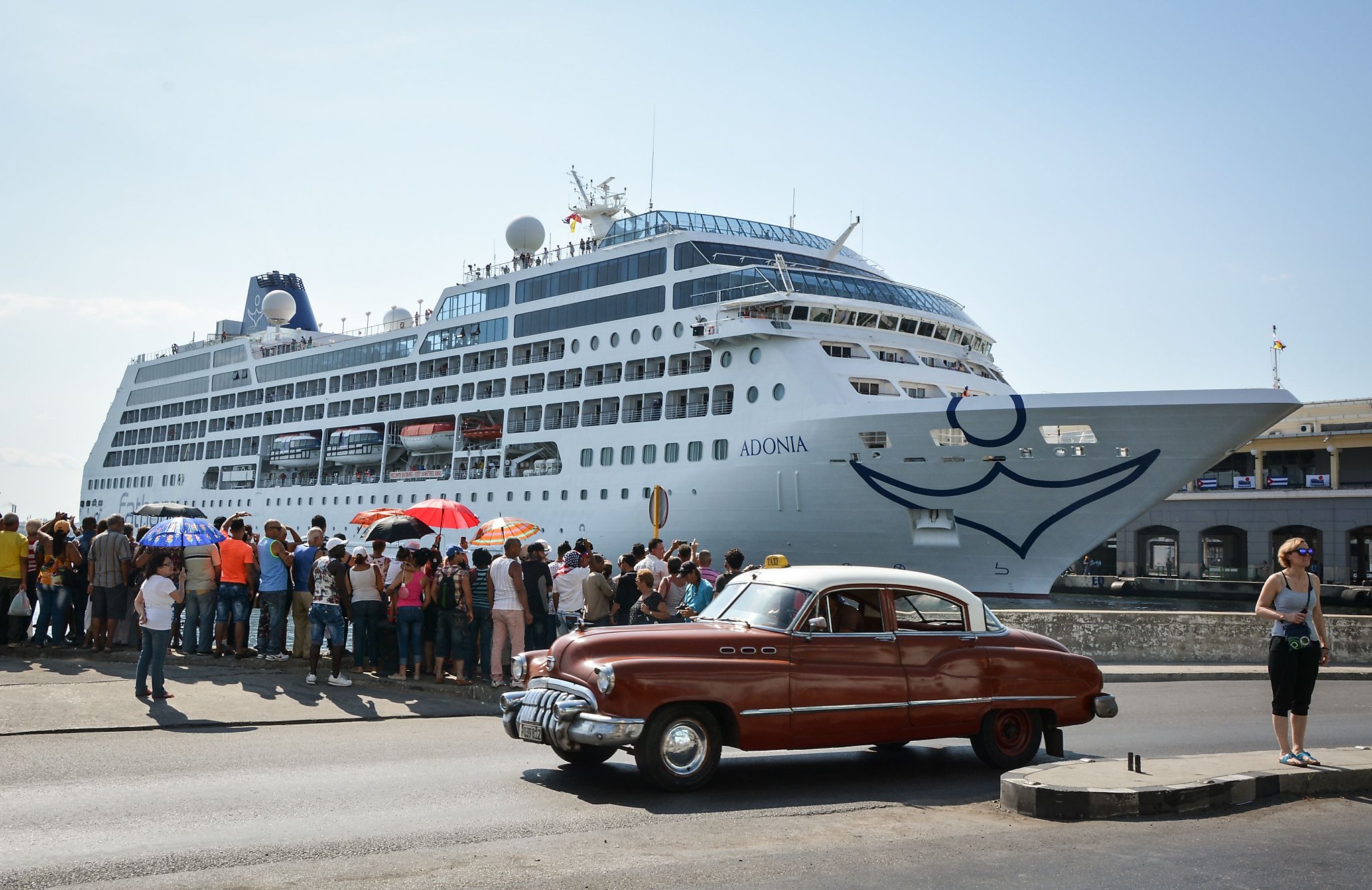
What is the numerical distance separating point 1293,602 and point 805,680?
3612 millimetres

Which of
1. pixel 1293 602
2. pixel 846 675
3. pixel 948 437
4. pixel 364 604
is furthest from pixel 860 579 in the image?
pixel 948 437

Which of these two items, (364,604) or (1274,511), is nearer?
(364,604)

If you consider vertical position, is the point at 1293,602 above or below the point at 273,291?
below

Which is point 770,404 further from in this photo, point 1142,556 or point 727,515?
point 1142,556

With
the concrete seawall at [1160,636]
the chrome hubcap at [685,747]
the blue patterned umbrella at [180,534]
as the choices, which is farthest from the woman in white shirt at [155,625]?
the concrete seawall at [1160,636]

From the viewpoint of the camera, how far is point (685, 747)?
26.0ft

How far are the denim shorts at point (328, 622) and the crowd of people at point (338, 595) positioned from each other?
0.05 feet

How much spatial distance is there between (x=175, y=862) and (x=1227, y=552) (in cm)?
6537

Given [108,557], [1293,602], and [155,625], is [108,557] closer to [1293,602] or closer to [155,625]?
[155,625]

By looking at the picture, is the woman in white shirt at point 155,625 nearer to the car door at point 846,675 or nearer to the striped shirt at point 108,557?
the striped shirt at point 108,557

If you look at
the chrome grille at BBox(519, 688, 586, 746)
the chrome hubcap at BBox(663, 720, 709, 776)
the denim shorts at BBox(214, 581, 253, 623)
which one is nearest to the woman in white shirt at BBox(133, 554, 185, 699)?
the denim shorts at BBox(214, 581, 253, 623)

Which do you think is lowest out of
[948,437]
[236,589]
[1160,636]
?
[1160,636]

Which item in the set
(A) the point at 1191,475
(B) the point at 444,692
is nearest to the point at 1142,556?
(A) the point at 1191,475

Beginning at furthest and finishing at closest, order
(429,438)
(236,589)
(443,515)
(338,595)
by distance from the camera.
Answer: (429,438), (443,515), (236,589), (338,595)
